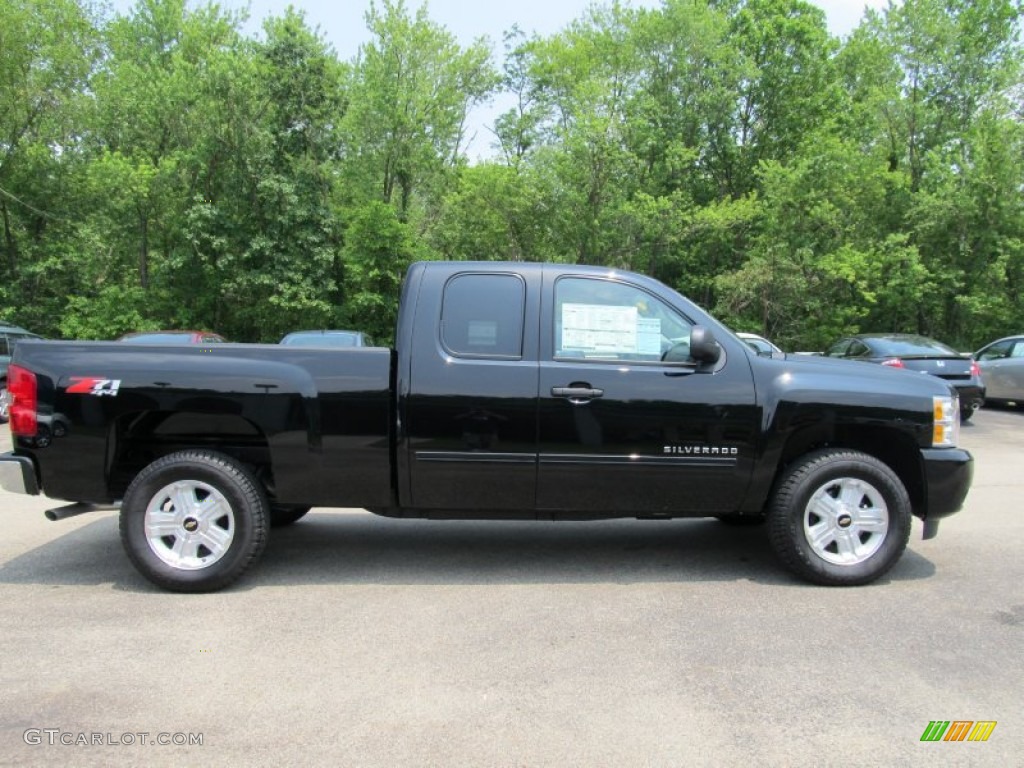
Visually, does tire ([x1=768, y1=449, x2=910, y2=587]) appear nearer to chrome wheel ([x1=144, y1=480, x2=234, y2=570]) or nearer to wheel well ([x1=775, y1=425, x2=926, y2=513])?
wheel well ([x1=775, y1=425, x2=926, y2=513])

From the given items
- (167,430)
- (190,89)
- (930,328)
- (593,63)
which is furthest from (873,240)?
(167,430)

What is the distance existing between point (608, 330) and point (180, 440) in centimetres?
285

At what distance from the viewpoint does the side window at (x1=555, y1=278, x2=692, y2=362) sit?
4578mm

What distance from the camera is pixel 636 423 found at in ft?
14.7

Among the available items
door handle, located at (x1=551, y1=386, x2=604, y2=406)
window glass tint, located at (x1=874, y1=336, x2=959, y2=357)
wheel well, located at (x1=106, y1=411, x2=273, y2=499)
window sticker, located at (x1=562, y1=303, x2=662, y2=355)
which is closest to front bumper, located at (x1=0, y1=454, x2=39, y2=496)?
wheel well, located at (x1=106, y1=411, x2=273, y2=499)

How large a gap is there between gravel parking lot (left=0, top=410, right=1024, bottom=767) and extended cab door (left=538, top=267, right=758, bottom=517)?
23.8 inches

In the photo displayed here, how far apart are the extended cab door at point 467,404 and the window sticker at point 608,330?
0.74 ft

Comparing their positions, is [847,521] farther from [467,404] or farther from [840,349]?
[840,349]

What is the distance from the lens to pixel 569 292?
15.3 ft

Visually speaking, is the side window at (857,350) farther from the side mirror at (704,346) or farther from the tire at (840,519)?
the side mirror at (704,346)

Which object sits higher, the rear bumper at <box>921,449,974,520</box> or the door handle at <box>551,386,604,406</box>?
the door handle at <box>551,386,604,406</box>

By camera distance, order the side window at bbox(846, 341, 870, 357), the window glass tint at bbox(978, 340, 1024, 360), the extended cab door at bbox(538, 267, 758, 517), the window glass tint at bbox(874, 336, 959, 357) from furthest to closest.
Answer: the window glass tint at bbox(978, 340, 1024, 360) < the side window at bbox(846, 341, 870, 357) < the window glass tint at bbox(874, 336, 959, 357) < the extended cab door at bbox(538, 267, 758, 517)

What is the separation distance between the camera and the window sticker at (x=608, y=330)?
459cm

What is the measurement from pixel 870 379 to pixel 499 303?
2.39 m
